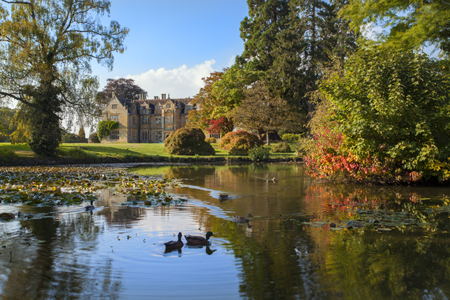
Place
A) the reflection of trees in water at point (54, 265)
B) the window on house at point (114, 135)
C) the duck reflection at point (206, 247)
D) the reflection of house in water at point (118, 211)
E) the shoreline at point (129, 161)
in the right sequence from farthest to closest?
the window on house at point (114, 135) → the shoreline at point (129, 161) → the reflection of house in water at point (118, 211) → the duck reflection at point (206, 247) → the reflection of trees in water at point (54, 265)

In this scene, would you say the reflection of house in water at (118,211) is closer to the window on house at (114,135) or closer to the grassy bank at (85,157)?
the grassy bank at (85,157)

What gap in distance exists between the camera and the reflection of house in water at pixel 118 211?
24.9 feet

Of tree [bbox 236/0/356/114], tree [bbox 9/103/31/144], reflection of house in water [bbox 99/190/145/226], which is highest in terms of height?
tree [bbox 236/0/356/114]

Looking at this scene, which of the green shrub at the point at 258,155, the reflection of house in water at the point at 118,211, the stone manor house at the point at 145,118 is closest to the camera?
the reflection of house in water at the point at 118,211

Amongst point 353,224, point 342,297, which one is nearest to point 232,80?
point 353,224

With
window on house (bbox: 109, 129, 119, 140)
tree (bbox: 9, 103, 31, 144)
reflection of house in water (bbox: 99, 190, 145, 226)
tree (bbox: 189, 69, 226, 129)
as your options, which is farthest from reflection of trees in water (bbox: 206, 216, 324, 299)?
window on house (bbox: 109, 129, 119, 140)

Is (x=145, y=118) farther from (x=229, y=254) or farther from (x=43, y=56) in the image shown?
(x=229, y=254)

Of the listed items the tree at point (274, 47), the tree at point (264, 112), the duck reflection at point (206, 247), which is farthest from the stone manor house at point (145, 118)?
the duck reflection at point (206, 247)

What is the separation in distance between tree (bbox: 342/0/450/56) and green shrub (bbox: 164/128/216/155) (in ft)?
64.9

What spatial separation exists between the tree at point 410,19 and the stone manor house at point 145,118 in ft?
179

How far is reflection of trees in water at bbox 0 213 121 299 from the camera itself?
13.4 ft

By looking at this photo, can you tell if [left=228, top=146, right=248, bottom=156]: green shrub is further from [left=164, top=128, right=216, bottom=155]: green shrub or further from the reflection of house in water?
the reflection of house in water

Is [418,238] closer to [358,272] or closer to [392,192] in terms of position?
[358,272]

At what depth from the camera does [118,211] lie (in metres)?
8.49
